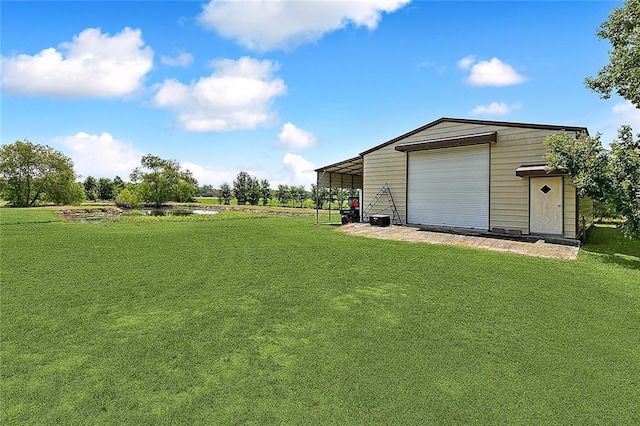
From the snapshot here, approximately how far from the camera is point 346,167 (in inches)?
601

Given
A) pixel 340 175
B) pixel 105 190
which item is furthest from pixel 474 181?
pixel 105 190

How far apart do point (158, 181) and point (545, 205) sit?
43494 mm

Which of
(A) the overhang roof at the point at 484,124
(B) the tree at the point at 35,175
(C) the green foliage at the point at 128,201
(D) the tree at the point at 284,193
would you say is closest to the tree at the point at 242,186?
(D) the tree at the point at 284,193

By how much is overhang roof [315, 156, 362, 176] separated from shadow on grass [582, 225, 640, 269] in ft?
28.0

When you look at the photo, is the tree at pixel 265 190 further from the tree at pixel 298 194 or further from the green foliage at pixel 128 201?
the green foliage at pixel 128 201

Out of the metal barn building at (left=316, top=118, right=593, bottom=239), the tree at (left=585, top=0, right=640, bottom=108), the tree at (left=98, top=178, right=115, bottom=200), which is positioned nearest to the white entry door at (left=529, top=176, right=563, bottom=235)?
the metal barn building at (left=316, top=118, right=593, bottom=239)

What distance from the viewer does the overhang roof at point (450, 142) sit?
10312 millimetres

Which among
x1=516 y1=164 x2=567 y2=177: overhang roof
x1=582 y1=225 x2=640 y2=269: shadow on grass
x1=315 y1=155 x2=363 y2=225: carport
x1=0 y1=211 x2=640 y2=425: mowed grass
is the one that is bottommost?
x1=0 y1=211 x2=640 y2=425: mowed grass

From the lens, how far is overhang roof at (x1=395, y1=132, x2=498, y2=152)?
10.3 metres

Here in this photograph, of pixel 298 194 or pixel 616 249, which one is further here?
pixel 298 194

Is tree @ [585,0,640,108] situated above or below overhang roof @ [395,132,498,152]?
above

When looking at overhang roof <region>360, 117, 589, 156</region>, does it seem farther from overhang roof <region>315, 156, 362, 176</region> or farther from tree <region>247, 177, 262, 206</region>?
tree <region>247, 177, 262, 206</region>

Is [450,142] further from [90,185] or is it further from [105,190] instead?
[90,185]

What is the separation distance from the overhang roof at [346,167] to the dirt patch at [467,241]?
10.8 ft
